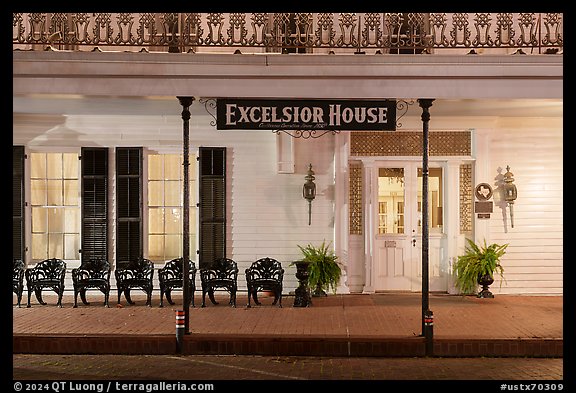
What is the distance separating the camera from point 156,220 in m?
13.7

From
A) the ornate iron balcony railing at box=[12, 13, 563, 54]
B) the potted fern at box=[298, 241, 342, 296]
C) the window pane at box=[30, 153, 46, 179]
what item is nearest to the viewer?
the ornate iron balcony railing at box=[12, 13, 563, 54]

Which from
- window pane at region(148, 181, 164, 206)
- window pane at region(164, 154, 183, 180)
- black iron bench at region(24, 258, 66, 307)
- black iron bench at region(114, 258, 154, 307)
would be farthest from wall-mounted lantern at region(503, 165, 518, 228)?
black iron bench at region(24, 258, 66, 307)

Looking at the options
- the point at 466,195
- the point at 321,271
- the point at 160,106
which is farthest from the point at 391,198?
the point at 160,106

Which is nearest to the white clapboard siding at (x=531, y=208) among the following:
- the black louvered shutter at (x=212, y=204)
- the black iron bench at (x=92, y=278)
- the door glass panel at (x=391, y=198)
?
the door glass panel at (x=391, y=198)

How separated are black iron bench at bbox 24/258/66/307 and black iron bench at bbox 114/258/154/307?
0.97 metres

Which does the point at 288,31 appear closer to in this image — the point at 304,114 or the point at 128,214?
the point at 304,114

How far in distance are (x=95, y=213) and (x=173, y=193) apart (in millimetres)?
1504

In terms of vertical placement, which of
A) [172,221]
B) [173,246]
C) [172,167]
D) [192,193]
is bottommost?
[173,246]

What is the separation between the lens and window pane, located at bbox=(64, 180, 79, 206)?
1373 centimetres

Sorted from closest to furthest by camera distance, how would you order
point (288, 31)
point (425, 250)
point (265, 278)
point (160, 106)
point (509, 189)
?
point (425, 250) → point (288, 31) → point (160, 106) → point (265, 278) → point (509, 189)

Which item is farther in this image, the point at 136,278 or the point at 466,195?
the point at 466,195

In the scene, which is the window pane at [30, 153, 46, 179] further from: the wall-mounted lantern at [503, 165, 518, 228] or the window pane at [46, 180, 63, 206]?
the wall-mounted lantern at [503, 165, 518, 228]

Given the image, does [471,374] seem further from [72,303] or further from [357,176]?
[72,303]

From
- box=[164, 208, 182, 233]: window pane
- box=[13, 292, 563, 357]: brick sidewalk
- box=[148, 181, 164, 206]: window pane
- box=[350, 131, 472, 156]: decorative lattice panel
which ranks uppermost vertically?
box=[350, 131, 472, 156]: decorative lattice panel
